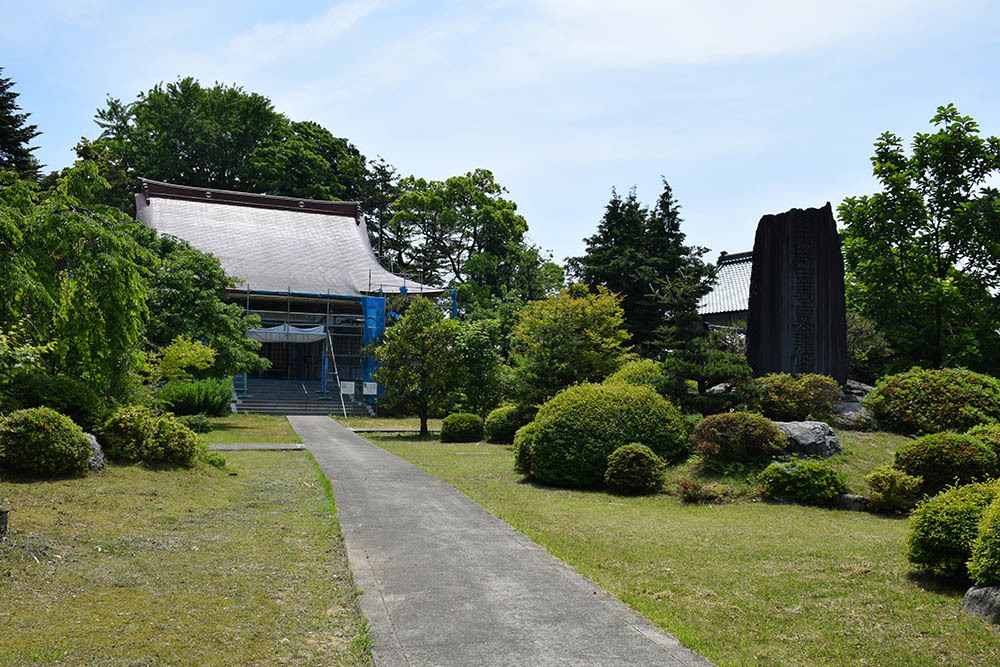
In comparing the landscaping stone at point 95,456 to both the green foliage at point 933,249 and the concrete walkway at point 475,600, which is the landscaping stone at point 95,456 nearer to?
the concrete walkway at point 475,600

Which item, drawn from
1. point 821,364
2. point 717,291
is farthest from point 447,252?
point 821,364

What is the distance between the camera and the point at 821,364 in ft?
51.3

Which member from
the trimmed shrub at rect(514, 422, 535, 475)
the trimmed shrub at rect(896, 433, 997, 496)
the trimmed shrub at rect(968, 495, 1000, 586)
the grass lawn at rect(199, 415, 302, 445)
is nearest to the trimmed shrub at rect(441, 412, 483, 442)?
the grass lawn at rect(199, 415, 302, 445)

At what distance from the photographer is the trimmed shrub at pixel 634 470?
38.9 ft

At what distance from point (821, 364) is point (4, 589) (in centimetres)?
1495

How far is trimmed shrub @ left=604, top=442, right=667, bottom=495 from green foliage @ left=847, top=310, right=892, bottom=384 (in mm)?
14137

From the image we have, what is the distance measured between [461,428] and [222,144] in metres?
40.2

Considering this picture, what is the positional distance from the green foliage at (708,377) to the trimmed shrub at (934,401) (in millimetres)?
2987

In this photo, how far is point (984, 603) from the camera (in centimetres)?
549

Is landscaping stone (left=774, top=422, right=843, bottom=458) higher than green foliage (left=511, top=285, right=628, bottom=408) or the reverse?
the reverse

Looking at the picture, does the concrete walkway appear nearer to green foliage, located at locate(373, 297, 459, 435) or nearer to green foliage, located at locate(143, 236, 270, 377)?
green foliage, located at locate(373, 297, 459, 435)

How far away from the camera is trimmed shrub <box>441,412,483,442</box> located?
883 inches

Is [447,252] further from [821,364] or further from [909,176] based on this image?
[821,364]

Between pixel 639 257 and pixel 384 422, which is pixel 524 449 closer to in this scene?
pixel 384 422
